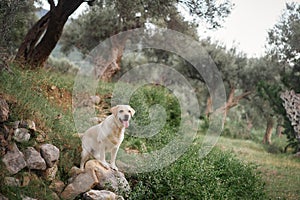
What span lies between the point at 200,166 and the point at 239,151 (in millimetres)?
8557

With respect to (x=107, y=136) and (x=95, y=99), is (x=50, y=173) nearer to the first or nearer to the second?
(x=107, y=136)

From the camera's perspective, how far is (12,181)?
5348 millimetres

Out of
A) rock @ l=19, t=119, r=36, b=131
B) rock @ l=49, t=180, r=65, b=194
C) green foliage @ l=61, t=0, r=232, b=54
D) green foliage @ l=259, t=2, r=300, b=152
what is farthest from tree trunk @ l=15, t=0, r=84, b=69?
green foliage @ l=259, t=2, r=300, b=152

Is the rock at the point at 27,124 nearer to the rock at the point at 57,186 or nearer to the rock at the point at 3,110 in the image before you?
the rock at the point at 3,110

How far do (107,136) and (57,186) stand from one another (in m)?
1.17

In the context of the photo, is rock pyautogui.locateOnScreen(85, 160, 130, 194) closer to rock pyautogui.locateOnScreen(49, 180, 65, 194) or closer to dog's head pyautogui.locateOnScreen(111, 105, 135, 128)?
rock pyautogui.locateOnScreen(49, 180, 65, 194)

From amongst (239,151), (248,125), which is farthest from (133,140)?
(248,125)

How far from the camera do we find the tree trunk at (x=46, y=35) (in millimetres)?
9906

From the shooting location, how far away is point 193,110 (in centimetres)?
2223

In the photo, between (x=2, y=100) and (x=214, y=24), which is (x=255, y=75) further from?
(x=2, y=100)

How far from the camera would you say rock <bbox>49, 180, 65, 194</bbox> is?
19.6ft

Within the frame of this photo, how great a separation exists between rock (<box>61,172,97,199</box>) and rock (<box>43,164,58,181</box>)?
0.98ft

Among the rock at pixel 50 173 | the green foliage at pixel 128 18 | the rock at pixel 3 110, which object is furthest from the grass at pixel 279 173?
the rock at pixel 3 110

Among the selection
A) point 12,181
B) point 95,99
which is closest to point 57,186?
point 12,181
